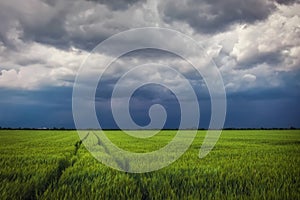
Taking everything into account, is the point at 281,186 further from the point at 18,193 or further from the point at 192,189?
the point at 18,193

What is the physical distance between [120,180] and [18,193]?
1.51 meters

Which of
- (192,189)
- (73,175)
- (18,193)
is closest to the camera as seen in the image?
(18,193)

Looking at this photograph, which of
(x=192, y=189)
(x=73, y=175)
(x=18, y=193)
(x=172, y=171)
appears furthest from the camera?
(x=172, y=171)

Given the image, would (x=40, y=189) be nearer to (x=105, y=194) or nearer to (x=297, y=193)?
(x=105, y=194)

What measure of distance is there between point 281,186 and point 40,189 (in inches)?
145

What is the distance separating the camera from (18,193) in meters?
4.24

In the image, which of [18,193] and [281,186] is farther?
[281,186]

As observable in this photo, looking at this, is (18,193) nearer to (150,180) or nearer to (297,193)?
(150,180)

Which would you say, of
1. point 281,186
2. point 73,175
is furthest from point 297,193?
point 73,175

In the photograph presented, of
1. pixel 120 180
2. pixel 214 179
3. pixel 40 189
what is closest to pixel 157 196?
pixel 120 180

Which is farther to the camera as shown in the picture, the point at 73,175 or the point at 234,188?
the point at 73,175

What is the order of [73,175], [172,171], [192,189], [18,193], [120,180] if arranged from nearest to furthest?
[18,193]
[192,189]
[120,180]
[73,175]
[172,171]

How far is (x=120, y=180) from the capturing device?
199 inches

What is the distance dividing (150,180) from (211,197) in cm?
116
